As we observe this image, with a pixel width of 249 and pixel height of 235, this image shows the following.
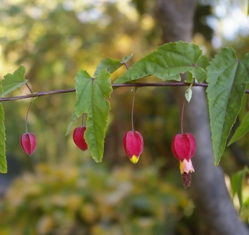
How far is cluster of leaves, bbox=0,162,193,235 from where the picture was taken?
325 centimetres

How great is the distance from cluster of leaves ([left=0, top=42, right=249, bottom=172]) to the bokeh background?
163cm

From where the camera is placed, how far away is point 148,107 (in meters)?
4.40

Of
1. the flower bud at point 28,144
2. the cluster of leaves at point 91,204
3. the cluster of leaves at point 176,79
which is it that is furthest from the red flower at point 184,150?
the cluster of leaves at point 91,204

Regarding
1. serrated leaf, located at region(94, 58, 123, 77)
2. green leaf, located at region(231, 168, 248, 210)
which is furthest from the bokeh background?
serrated leaf, located at region(94, 58, 123, 77)

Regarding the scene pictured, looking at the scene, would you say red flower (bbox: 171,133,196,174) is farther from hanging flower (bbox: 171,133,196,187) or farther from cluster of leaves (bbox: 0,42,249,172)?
A: cluster of leaves (bbox: 0,42,249,172)

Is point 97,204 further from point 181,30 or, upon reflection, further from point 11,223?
point 181,30

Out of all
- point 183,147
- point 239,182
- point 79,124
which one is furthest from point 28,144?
point 79,124

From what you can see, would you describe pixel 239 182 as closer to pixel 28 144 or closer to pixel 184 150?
pixel 184 150

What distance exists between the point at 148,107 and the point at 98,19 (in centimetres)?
84

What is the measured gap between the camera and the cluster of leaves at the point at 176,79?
717mm

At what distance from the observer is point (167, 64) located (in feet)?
2.48

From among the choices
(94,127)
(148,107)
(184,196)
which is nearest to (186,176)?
(94,127)

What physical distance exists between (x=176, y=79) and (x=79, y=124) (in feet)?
11.4

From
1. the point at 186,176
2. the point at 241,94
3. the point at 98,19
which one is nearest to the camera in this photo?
the point at 241,94
